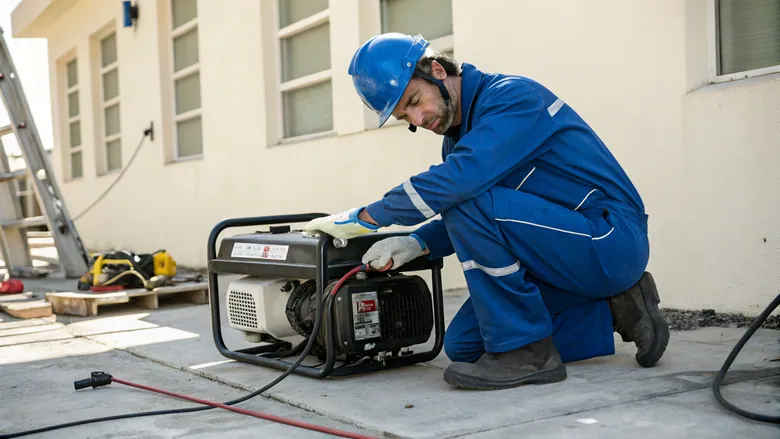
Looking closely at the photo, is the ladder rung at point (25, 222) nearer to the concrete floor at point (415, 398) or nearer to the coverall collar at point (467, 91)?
the concrete floor at point (415, 398)

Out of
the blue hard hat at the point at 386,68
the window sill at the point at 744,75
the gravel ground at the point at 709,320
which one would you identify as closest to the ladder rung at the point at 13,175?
the blue hard hat at the point at 386,68

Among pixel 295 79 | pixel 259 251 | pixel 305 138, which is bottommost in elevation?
pixel 259 251

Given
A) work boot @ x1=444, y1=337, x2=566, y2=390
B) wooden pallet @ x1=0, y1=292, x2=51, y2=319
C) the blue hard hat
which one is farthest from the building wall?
wooden pallet @ x1=0, y1=292, x2=51, y2=319

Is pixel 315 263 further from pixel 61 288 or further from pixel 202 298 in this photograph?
pixel 61 288

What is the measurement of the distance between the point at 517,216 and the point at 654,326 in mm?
632

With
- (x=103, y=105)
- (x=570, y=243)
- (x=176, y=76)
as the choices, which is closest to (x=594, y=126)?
(x=570, y=243)

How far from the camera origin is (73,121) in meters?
12.0

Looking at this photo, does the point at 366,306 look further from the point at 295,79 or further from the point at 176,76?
the point at 176,76

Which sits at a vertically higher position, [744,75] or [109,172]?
[109,172]

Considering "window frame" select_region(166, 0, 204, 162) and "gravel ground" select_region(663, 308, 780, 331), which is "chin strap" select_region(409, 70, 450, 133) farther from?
"window frame" select_region(166, 0, 204, 162)

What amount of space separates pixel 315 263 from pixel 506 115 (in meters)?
0.81

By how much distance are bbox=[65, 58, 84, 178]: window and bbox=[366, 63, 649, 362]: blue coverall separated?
1040 centimetres

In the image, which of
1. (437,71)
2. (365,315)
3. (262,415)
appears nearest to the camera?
(262,415)

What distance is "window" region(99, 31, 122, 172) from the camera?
10.4 m
